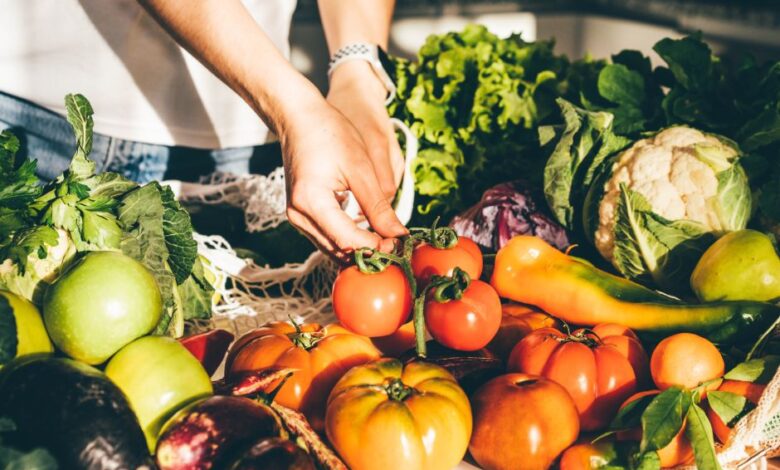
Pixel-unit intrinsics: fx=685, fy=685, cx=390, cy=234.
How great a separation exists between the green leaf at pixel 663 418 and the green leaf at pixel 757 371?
127 millimetres

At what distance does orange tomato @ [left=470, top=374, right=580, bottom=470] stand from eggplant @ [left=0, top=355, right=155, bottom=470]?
46 cm

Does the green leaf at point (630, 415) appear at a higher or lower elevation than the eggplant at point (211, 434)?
lower

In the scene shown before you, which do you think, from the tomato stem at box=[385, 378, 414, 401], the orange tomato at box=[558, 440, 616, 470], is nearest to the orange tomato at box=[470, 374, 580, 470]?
the orange tomato at box=[558, 440, 616, 470]

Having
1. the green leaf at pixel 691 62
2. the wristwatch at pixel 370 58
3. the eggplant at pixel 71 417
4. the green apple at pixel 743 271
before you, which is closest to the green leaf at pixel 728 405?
the green apple at pixel 743 271

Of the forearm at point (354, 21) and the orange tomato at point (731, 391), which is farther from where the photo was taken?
the forearm at point (354, 21)

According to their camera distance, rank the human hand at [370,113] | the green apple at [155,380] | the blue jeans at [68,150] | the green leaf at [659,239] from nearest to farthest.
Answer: the green apple at [155,380] → the green leaf at [659,239] → the human hand at [370,113] → the blue jeans at [68,150]

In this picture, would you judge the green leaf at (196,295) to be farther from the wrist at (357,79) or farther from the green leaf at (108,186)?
the wrist at (357,79)

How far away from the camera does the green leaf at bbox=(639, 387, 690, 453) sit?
0.92 metres

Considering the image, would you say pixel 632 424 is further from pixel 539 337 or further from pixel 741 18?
pixel 741 18

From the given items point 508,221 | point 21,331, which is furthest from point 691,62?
point 21,331

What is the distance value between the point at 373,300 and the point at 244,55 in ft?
1.79

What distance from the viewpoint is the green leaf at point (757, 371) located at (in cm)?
103

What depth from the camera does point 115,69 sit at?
1731 mm

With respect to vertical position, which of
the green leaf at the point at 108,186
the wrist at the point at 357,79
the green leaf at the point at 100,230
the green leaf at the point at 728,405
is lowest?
the green leaf at the point at 728,405
